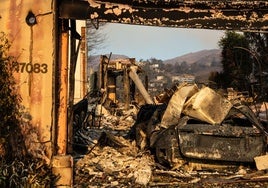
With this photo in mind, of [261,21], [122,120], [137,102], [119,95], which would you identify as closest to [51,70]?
[261,21]

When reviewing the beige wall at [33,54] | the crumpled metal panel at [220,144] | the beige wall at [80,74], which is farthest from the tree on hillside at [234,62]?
the beige wall at [33,54]

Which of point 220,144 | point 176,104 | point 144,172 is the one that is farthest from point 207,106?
point 144,172

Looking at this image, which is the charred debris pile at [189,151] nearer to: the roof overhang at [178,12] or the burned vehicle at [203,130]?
the burned vehicle at [203,130]

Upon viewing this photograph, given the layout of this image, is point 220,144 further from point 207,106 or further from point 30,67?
point 30,67

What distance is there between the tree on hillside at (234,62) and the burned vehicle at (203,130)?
65.0 ft

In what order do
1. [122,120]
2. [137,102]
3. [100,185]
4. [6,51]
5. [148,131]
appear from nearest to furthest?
[6,51], [100,185], [148,131], [122,120], [137,102]

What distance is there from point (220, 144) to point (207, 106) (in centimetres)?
93

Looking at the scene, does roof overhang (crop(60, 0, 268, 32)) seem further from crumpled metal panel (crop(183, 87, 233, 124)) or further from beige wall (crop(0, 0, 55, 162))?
crumpled metal panel (crop(183, 87, 233, 124))

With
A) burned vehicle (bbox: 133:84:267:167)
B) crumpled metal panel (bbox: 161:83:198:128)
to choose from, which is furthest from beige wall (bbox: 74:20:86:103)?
crumpled metal panel (bbox: 161:83:198:128)

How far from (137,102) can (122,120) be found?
5.22 metres

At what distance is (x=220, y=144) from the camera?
25.3 ft

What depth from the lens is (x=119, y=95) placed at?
36406 millimetres

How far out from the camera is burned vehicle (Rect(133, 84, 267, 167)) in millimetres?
7727

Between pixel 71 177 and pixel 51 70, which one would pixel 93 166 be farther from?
pixel 51 70
